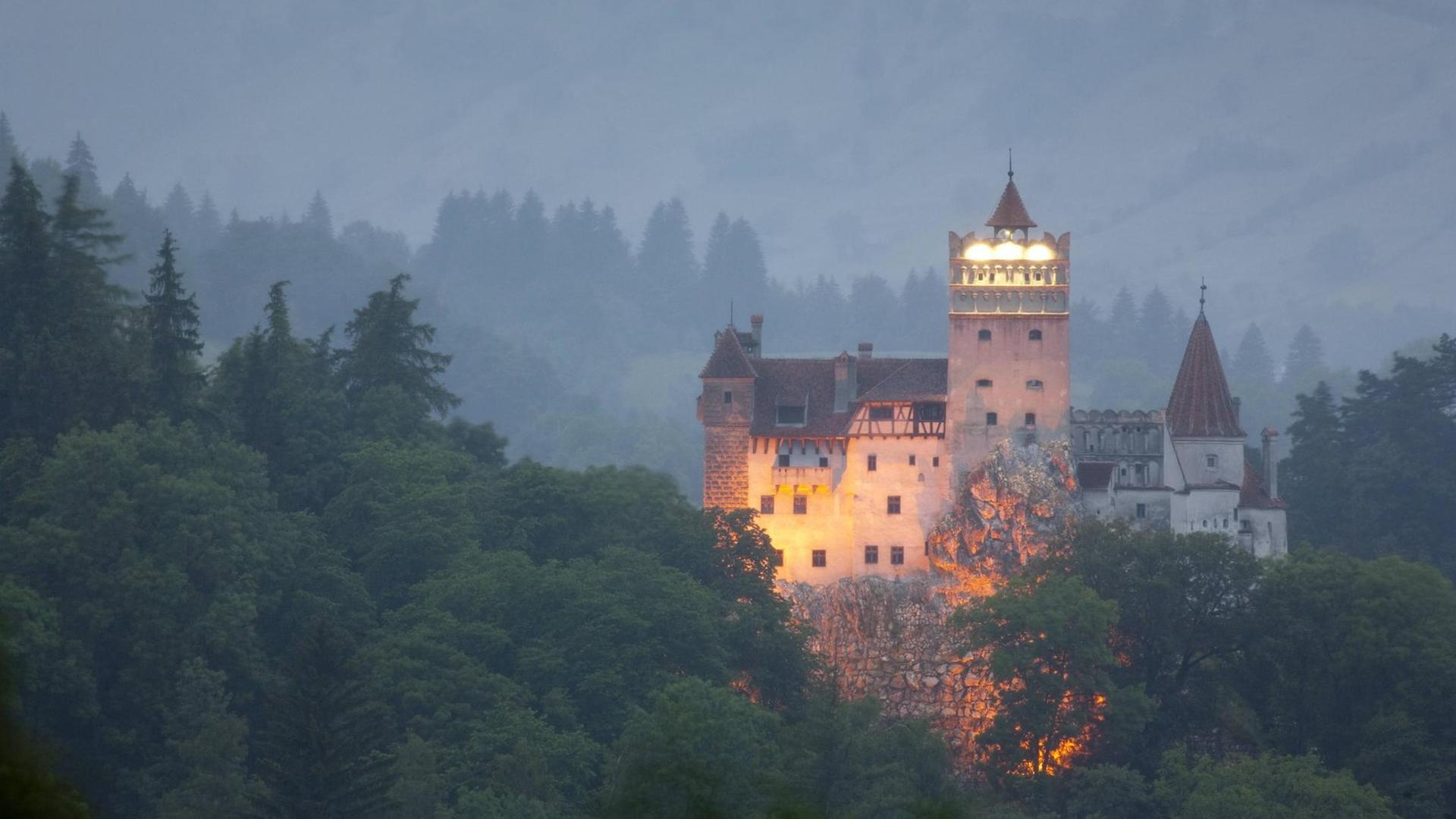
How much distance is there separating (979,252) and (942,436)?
21.4ft


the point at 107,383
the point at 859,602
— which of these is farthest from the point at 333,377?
the point at 859,602

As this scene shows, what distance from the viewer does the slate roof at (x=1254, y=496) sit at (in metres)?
77.8

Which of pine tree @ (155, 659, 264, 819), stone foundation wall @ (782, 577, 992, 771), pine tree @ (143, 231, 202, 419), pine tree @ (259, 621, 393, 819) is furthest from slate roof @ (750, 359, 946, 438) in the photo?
pine tree @ (155, 659, 264, 819)

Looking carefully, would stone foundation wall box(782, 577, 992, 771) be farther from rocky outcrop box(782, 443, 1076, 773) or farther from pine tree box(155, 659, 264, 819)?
pine tree box(155, 659, 264, 819)

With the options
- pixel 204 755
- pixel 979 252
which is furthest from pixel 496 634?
pixel 979 252

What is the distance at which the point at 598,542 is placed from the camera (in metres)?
77.1

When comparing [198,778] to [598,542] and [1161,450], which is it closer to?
[598,542]

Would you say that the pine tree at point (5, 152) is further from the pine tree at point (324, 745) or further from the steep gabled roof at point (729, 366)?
the pine tree at point (324, 745)

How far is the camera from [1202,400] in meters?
78.1

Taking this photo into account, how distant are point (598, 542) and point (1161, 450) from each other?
1935 cm

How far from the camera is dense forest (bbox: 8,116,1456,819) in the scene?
188 feet

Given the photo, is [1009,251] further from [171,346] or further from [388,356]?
[171,346]

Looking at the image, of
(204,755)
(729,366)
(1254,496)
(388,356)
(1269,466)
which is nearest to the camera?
(204,755)

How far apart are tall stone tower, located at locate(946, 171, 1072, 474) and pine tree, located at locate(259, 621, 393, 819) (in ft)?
83.5
